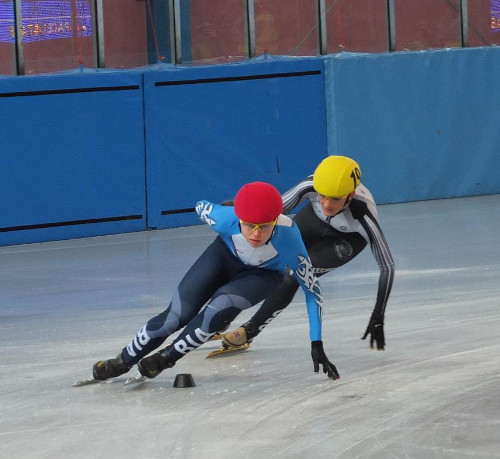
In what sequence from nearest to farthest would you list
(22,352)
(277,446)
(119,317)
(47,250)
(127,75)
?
(277,446), (22,352), (119,317), (47,250), (127,75)

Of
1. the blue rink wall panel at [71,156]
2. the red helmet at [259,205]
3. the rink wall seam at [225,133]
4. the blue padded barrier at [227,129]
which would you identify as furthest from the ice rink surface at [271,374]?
the blue padded barrier at [227,129]

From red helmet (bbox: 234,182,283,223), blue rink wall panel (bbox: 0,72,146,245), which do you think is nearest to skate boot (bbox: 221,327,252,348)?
red helmet (bbox: 234,182,283,223)

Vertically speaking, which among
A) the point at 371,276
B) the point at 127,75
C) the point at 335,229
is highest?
the point at 127,75

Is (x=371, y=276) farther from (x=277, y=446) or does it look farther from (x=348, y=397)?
(x=277, y=446)

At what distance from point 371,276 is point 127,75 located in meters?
3.91

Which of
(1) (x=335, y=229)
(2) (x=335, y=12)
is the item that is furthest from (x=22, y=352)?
(2) (x=335, y=12)

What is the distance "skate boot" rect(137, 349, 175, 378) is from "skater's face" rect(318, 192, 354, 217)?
3.65 ft

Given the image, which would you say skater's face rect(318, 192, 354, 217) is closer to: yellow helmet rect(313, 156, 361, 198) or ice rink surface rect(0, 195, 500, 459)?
yellow helmet rect(313, 156, 361, 198)

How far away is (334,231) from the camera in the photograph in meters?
6.67

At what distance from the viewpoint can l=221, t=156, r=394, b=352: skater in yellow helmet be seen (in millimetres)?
5746

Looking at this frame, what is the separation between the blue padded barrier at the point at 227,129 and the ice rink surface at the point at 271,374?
2.08m

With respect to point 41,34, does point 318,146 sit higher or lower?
lower

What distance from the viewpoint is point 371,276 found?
8.88 meters

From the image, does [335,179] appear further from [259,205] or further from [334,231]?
[334,231]
